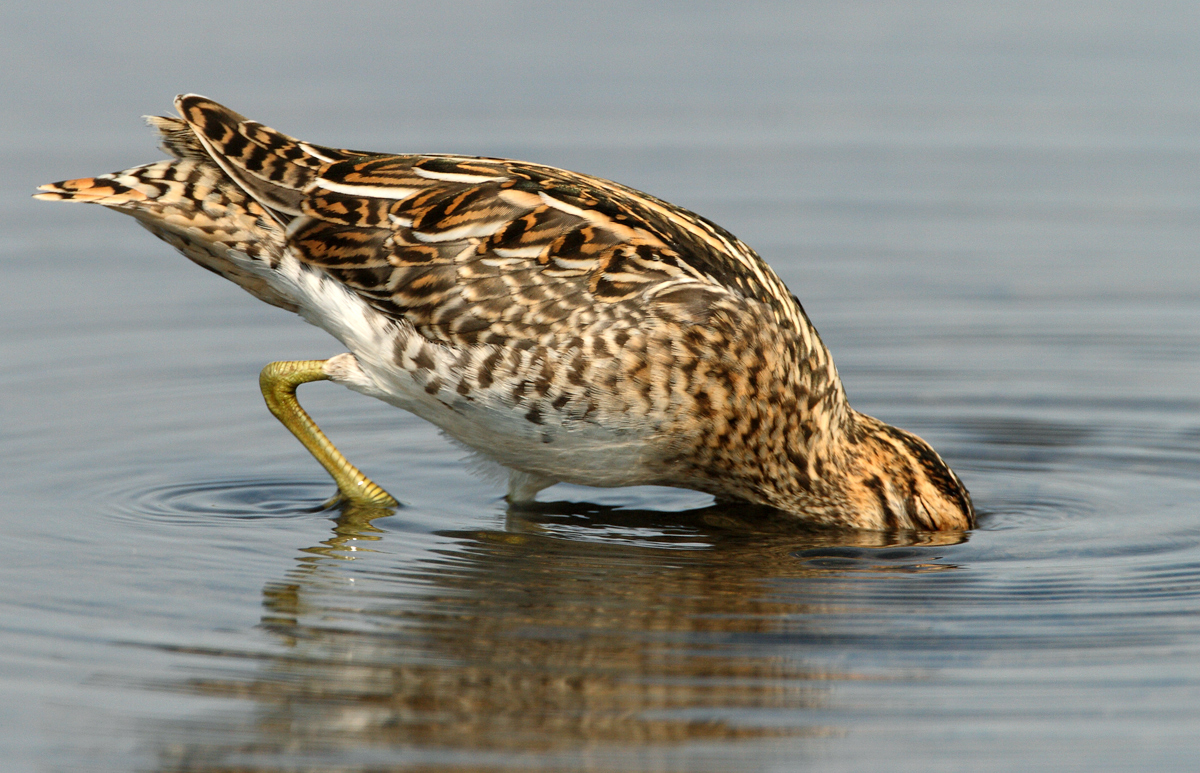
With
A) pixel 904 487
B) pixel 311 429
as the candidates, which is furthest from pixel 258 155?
pixel 904 487

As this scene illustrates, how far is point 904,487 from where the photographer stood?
10.2 meters

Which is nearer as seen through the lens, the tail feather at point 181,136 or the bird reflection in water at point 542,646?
the bird reflection in water at point 542,646

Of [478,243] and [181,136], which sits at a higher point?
[181,136]

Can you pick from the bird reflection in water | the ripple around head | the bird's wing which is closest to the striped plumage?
the bird's wing

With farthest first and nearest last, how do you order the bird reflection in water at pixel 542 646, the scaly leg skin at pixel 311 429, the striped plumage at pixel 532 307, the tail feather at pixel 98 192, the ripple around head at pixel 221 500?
the scaly leg skin at pixel 311 429 < the ripple around head at pixel 221 500 < the tail feather at pixel 98 192 < the striped plumage at pixel 532 307 < the bird reflection in water at pixel 542 646

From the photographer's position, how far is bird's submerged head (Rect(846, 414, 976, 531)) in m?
10.1

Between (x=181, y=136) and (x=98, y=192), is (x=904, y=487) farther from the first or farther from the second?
(x=98, y=192)

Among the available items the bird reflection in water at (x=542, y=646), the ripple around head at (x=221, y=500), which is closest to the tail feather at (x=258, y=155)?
the ripple around head at (x=221, y=500)

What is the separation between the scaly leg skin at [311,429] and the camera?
10.4 m

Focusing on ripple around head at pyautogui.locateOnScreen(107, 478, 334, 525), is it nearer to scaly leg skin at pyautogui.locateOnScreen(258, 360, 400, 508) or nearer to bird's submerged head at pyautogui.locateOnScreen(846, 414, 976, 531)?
scaly leg skin at pyautogui.locateOnScreen(258, 360, 400, 508)

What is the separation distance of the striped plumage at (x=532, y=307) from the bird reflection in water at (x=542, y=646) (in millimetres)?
420

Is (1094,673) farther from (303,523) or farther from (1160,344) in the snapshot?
(1160,344)

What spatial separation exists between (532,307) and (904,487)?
98.3 inches

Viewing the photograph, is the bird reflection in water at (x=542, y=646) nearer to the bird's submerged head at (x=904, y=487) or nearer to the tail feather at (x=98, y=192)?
the bird's submerged head at (x=904, y=487)
